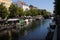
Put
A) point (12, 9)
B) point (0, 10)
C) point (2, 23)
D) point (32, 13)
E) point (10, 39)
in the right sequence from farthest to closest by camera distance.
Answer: point (32, 13), point (12, 9), point (0, 10), point (2, 23), point (10, 39)

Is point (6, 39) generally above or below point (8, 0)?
below

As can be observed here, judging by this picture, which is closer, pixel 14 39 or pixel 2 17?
pixel 14 39

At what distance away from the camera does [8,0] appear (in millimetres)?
79875

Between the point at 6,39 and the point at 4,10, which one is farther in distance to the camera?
the point at 4,10

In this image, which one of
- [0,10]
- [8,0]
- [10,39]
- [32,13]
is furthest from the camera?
[32,13]

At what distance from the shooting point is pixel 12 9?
64.8m

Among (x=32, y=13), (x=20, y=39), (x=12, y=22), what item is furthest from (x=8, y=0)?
(x=20, y=39)


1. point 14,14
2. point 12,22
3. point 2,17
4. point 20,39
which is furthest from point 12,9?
point 20,39

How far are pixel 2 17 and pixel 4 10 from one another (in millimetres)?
1929

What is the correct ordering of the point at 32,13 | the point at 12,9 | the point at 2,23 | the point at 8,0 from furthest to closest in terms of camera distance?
the point at 32,13, the point at 8,0, the point at 12,9, the point at 2,23

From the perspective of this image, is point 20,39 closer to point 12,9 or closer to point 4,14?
point 4,14

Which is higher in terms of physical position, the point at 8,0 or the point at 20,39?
the point at 8,0

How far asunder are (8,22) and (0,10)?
5.94 meters

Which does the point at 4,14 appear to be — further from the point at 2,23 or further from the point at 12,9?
the point at 12,9
